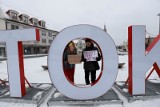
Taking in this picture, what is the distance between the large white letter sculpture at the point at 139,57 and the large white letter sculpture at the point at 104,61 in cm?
58

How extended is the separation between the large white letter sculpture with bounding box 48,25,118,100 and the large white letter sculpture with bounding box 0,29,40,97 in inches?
28.2

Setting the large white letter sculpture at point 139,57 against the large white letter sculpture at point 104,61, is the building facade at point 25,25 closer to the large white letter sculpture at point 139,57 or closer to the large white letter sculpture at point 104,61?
the large white letter sculpture at point 104,61

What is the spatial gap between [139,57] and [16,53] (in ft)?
11.4

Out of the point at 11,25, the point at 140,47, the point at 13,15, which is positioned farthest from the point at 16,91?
the point at 13,15

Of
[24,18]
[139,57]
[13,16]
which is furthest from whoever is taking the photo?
→ [24,18]

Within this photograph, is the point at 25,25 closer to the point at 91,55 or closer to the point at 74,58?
the point at 74,58

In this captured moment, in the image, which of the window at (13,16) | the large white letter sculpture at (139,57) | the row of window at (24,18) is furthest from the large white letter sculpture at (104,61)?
the window at (13,16)

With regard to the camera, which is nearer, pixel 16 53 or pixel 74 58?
pixel 16 53

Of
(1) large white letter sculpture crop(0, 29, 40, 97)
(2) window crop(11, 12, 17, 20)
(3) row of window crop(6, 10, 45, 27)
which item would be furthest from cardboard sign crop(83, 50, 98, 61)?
(2) window crop(11, 12, 17, 20)

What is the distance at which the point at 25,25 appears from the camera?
31.9 meters

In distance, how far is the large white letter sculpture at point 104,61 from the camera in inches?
139

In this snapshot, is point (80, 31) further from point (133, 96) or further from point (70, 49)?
point (133, 96)

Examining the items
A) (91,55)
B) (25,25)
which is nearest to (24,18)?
(25,25)

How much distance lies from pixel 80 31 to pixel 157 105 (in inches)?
106
